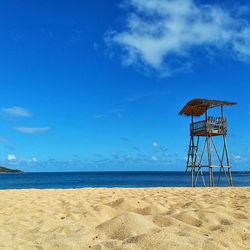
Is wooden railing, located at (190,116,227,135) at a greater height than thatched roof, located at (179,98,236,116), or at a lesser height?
lesser

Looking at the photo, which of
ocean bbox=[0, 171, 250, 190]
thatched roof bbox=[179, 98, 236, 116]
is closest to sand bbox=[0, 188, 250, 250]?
thatched roof bbox=[179, 98, 236, 116]

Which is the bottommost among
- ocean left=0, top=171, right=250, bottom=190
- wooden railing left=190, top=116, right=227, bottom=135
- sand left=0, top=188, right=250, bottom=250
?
sand left=0, top=188, right=250, bottom=250

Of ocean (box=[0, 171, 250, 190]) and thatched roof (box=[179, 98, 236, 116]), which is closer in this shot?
thatched roof (box=[179, 98, 236, 116])

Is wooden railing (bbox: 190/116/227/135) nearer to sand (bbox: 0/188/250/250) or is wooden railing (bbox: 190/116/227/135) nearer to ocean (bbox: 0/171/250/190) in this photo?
sand (bbox: 0/188/250/250)

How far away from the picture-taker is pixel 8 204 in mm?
7562

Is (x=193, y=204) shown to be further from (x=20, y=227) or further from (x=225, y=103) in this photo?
(x=225, y=103)

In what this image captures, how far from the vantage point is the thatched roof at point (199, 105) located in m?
17.6

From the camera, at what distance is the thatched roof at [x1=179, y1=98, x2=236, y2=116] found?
1764cm

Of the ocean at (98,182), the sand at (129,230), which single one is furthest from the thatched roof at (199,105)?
the ocean at (98,182)

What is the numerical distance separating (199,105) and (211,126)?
4.45 ft

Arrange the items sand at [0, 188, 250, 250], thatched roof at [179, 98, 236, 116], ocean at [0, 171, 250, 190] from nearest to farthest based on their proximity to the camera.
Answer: sand at [0, 188, 250, 250], thatched roof at [179, 98, 236, 116], ocean at [0, 171, 250, 190]

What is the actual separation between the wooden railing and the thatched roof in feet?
2.37

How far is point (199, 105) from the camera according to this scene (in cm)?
1803

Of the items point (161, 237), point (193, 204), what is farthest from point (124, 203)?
point (161, 237)
